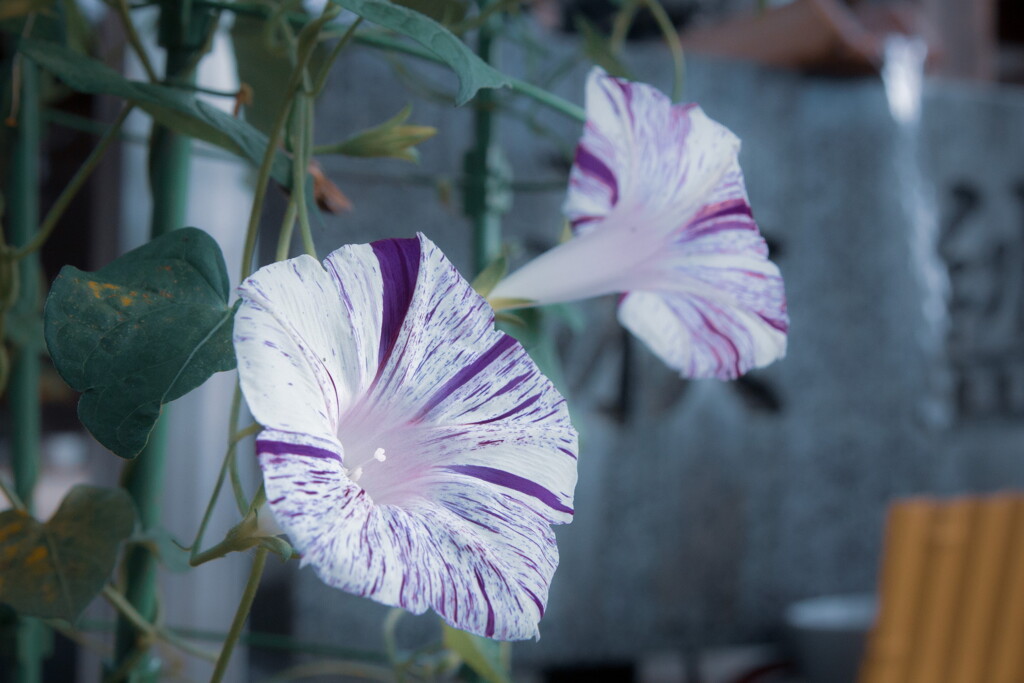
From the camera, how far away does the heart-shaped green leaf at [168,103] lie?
8.9 inches

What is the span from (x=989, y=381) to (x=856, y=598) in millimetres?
485

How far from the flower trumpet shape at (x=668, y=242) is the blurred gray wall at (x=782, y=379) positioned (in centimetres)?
86

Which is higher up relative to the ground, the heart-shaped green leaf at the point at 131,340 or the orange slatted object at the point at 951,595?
the heart-shaped green leaf at the point at 131,340

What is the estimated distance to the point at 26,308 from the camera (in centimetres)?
35

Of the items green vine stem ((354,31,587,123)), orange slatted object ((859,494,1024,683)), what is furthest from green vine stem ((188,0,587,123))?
orange slatted object ((859,494,1024,683))

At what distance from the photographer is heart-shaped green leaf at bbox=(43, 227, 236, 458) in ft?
0.56

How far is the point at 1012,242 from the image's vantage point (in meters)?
1.70

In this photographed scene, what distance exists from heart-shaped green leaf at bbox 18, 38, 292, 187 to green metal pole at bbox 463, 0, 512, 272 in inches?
5.9

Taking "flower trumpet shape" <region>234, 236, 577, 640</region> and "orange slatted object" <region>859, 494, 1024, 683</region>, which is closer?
"flower trumpet shape" <region>234, 236, 577, 640</region>

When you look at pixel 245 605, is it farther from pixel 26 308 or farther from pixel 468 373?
pixel 26 308

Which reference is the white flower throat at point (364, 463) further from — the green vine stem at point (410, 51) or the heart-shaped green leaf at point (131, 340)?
the green vine stem at point (410, 51)

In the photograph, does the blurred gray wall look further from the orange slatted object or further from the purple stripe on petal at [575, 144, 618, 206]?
the purple stripe on petal at [575, 144, 618, 206]

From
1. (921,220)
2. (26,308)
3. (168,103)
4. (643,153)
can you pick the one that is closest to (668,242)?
(643,153)

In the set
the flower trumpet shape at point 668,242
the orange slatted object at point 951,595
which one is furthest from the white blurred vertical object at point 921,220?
the flower trumpet shape at point 668,242
